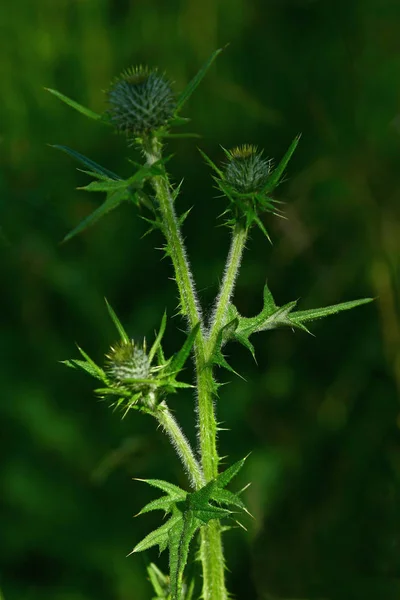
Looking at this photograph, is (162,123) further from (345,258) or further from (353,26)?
(353,26)

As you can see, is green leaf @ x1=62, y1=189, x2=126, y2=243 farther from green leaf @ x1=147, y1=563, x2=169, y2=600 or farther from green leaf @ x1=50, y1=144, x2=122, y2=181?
green leaf @ x1=147, y1=563, x2=169, y2=600

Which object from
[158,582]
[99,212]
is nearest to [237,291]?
[158,582]

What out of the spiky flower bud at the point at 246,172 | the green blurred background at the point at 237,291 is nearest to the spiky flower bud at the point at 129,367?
the spiky flower bud at the point at 246,172

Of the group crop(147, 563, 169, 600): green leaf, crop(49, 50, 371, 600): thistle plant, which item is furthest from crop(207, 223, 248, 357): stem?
crop(147, 563, 169, 600): green leaf

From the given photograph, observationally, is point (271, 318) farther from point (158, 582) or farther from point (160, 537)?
point (158, 582)

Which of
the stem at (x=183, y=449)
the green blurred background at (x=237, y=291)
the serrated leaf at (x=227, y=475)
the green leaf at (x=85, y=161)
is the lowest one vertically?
the serrated leaf at (x=227, y=475)

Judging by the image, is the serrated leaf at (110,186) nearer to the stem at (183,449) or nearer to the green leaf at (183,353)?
the green leaf at (183,353)
